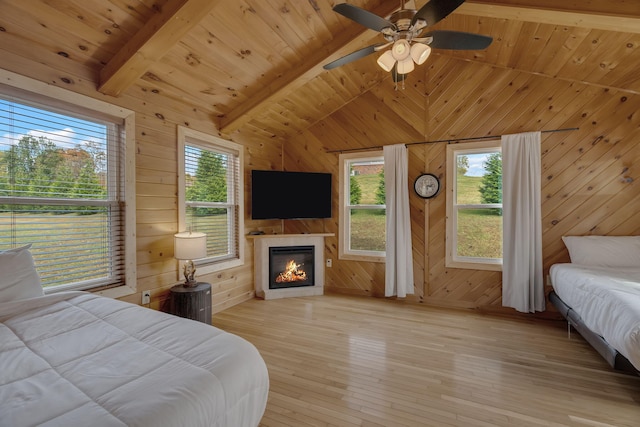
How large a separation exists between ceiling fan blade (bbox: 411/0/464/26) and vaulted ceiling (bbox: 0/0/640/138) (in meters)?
1.09

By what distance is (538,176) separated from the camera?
3357 mm

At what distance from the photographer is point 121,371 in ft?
3.49

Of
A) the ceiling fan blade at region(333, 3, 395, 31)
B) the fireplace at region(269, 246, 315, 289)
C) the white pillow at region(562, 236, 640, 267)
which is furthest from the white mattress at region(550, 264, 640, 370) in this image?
the fireplace at region(269, 246, 315, 289)

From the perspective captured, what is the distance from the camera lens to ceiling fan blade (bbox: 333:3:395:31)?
1740 mm

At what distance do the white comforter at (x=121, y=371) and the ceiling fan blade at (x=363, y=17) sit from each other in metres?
1.97

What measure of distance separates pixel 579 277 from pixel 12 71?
4.87m

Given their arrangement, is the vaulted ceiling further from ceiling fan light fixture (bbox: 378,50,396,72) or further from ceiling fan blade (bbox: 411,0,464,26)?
ceiling fan blade (bbox: 411,0,464,26)

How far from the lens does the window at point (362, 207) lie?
4.34 meters

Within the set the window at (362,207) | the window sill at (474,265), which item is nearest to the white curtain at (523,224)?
the window sill at (474,265)

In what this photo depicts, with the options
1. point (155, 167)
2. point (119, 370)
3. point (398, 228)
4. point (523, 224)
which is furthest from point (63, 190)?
point (523, 224)

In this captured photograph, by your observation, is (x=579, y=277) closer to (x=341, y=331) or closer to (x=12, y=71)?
(x=341, y=331)

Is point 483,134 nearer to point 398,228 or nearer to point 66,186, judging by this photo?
point 398,228

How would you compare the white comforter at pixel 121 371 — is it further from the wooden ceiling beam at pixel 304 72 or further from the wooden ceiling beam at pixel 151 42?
the wooden ceiling beam at pixel 304 72

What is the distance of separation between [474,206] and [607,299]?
5.97ft
